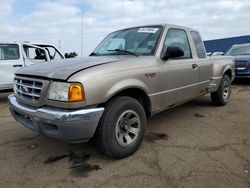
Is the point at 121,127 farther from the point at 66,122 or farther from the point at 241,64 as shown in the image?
the point at 241,64

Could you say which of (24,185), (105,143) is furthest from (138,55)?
(24,185)

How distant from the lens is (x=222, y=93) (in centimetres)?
647

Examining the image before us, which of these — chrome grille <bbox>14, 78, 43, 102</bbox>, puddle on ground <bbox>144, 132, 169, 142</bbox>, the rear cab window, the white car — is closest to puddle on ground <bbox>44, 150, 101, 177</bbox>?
chrome grille <bbox>14, 78, 43, 102</bbox>

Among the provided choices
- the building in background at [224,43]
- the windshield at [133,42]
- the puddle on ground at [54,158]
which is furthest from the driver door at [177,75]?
the building in background at [224,43]

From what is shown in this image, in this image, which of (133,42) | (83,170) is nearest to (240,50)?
(133,42)

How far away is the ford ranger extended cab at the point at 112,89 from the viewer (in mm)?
3109

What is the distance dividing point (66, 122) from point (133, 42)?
2082 millimetres

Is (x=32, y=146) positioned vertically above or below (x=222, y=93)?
below

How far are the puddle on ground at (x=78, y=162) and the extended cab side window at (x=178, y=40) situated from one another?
2080 mm

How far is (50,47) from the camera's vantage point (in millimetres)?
9492

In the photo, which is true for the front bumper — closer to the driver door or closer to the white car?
the driver door

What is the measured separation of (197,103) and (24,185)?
499cm

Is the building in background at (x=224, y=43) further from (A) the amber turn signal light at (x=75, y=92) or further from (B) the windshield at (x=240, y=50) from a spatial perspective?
(A) the amber turn signal light at (x=75, y=92)

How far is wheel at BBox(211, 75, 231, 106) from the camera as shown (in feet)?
21.0
